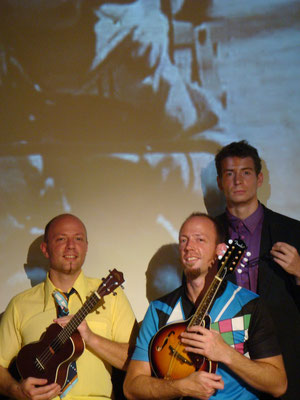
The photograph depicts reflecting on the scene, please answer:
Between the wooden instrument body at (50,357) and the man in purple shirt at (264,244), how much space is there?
992mm

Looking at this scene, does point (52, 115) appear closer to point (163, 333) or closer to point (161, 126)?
point (161, 126)

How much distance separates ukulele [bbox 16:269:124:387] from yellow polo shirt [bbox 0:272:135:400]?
0.11 m

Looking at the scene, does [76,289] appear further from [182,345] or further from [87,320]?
[182,345]

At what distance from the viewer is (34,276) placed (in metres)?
3.83

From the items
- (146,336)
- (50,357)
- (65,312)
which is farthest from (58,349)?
(146,336)

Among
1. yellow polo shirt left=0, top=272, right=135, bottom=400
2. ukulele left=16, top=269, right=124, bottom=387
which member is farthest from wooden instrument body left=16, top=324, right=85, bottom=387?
yellow polo shirt left=0, top=272, right=135, bottom=400

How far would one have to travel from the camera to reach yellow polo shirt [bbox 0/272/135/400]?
9.77 ft

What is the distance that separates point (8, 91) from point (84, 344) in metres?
2.04

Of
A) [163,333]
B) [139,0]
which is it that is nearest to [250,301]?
[163,333]

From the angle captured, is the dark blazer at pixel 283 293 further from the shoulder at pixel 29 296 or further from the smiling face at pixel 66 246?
the shoulder at pixel 29 296

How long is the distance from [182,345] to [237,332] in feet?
0.91

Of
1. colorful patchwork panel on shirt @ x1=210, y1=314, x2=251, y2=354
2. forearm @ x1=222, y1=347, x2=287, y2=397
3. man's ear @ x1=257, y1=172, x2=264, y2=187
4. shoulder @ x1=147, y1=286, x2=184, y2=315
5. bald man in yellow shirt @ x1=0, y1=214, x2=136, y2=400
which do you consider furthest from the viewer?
man's ear @ x1=257, y1=172, x2=264, y2=187

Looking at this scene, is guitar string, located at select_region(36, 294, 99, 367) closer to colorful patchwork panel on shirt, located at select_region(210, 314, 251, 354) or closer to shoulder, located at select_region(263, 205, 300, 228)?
colorful patchwork panel on shirt, located at select_region(210, 314, 251, 354)

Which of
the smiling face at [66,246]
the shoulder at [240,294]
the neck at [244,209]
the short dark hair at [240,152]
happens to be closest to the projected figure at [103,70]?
the short dark hair at [240,152]
